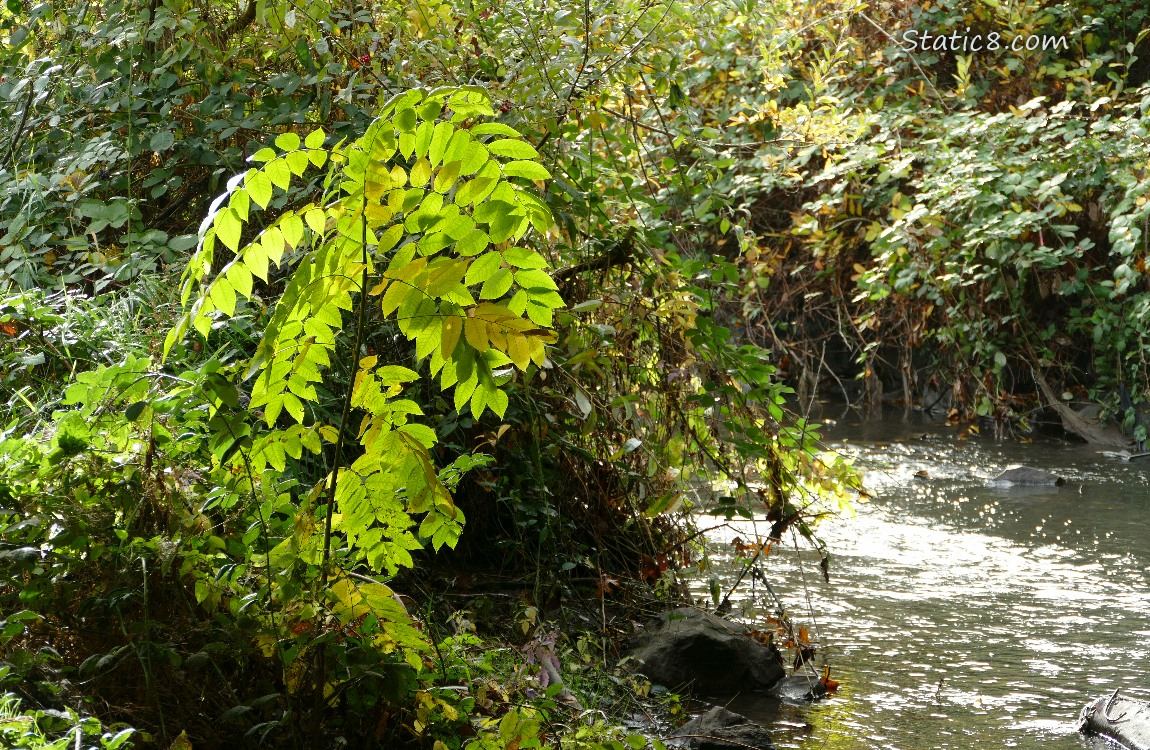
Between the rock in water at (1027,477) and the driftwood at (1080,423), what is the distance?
4.18 ft

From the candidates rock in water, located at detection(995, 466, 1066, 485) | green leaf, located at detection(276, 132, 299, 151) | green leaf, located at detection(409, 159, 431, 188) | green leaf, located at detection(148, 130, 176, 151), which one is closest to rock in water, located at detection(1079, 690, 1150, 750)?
green leaf, located at detection(409, 159, 431, 188)

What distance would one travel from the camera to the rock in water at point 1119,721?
3.20 meters

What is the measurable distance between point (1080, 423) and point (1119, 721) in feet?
17.2

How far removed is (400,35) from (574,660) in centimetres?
212

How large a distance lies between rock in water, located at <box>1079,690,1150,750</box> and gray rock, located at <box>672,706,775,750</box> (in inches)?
37.3

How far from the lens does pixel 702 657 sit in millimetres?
3682

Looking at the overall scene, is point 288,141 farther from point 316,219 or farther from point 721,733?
point 721,733

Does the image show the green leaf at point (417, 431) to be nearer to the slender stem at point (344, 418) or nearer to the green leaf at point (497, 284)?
the slender stem at point (344, 418)

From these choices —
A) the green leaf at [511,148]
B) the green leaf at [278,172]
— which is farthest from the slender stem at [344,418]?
the green leaf at [511,148]

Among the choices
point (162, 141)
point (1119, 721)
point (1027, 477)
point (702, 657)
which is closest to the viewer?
point (1119, 721)

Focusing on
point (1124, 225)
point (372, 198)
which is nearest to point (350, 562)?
point (372, 198)

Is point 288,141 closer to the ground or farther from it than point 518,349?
farther from it

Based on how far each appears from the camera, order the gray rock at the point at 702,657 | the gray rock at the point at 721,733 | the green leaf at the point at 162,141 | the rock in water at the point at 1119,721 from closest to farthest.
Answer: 1. the gray rock at the point at 721,733
2. the rock in water at the point at 1119,721
3. the gray rock at the point at 702,657
4. the green leaf at the point at 162,141

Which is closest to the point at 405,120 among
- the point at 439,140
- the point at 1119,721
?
the point at 439,140
